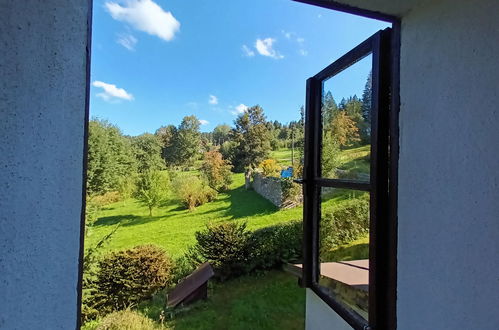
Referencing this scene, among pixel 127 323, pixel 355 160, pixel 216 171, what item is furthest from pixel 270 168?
pixel 355 160

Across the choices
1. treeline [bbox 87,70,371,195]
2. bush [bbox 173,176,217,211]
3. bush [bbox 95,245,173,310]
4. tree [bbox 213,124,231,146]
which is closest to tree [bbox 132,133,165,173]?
treeline [bbox 87,70,371,195]

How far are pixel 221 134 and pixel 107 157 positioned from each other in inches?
417

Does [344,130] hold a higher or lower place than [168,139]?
lower

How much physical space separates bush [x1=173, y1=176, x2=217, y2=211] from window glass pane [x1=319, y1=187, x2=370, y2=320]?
33.9ft

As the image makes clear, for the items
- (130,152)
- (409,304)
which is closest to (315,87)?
(409,304)

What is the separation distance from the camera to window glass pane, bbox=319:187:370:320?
124cm

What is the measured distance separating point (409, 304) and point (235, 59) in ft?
38.5

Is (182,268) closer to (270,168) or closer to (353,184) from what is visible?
(353,184)

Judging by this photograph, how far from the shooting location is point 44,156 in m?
0.54

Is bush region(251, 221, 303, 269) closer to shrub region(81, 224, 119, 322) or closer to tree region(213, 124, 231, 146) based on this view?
shrub region(81, 224, 119, 322)

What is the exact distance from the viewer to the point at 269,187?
11141mm

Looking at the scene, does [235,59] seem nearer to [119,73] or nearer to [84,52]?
[119,73]

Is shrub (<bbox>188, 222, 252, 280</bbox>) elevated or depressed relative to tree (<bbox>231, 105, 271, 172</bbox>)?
depressed

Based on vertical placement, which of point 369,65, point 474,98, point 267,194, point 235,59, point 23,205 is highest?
point 235,59
